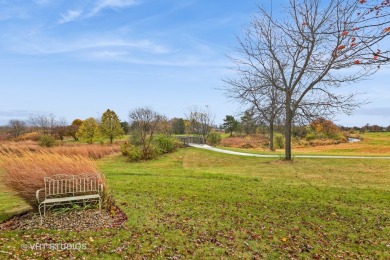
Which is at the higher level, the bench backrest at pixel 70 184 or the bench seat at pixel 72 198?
the bench backrest at pixel 70 184

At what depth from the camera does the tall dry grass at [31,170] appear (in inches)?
249

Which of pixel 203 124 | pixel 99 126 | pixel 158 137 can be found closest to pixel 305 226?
pixel 158 137

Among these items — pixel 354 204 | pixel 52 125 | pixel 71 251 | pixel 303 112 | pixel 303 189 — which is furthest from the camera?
pixel 52 125

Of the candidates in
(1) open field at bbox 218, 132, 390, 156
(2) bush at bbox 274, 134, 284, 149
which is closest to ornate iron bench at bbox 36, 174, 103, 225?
(1) open field at bbox 218, 132, 390, 156

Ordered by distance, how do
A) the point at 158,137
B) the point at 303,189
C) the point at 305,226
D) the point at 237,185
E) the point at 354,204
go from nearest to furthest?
1. the point at 305,226
2. the point at 354,204
3. the point at 303,189
4. the point at 237,185
5. the point at 158,137

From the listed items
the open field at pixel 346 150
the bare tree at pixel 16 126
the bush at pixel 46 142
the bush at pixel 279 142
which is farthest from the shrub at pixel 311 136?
the bare tree at pixel 16 126

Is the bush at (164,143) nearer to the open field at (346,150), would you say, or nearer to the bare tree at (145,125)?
the bare tree at (145,125)

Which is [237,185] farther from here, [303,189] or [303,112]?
[303,112]

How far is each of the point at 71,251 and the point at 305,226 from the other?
14.7 ft

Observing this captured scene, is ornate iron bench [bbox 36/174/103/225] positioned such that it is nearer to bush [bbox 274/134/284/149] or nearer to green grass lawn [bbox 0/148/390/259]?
green grass lawn [bbox 0/148/390/259]

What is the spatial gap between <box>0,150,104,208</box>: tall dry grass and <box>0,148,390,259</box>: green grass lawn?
62cm

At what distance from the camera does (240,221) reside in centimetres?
615

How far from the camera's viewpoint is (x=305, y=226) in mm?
5992

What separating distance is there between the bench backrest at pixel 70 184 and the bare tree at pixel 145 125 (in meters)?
14.4
